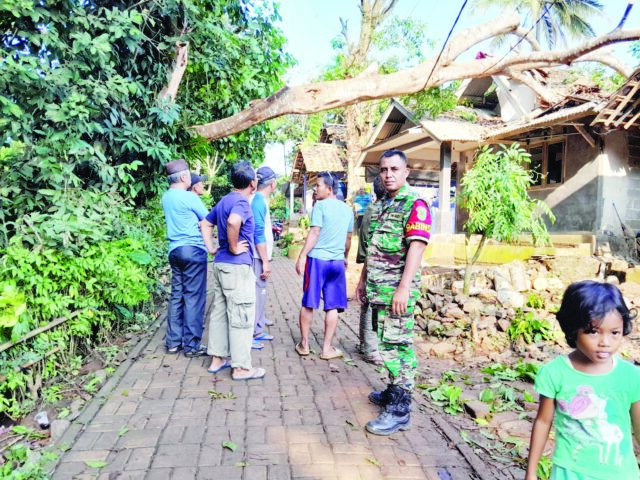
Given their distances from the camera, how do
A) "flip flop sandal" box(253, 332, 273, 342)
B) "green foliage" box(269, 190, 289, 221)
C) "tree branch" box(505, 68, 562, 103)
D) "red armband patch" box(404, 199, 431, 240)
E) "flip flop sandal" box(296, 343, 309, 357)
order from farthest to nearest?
"green foliage" box(269, 190, 289, 221)
"tree branch" box(505, 68, 562, 103)
"flip flop sandal" box(253, 332, 273, 342)
"flip flop sandal" box(296, 343, 309, 357)
"red armband patch" box(404, 199, 431, 240)

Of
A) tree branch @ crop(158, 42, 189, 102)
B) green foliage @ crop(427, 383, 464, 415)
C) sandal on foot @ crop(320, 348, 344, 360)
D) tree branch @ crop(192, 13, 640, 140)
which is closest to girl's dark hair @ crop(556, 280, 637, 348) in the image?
green foliage @ crop(427, 383, 464, 415)

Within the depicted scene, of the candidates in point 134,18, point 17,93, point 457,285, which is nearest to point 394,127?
point 457,285

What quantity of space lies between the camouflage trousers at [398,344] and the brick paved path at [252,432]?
1.38 feet

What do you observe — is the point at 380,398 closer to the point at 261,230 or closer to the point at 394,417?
the point at 394,417

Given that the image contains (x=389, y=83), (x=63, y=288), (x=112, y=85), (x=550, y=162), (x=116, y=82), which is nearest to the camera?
(x=63, y=288)

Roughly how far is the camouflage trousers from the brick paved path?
421mm

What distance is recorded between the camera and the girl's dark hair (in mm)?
1568

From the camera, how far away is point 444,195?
12836 mm

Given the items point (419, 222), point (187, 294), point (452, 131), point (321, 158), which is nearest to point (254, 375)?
point (187, 294)

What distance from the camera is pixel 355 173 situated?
16.9 m

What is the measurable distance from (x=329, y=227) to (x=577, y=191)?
863cm

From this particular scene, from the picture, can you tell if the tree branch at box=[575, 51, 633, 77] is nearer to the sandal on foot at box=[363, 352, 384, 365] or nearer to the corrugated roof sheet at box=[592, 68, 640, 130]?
the corrugated roof sheet at box=[592, 68, 640, 130]

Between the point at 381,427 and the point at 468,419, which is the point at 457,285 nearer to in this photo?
the point at 468,419

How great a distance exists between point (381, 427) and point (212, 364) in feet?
6.08
